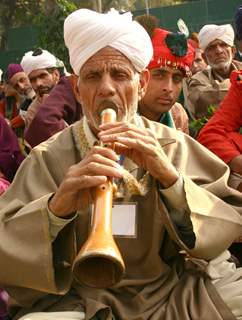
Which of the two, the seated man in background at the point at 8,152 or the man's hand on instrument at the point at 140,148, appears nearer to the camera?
the man's hand on instrument at the point at 140,148

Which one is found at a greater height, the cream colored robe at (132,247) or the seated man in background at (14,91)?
the cream colored robe at (132,247)

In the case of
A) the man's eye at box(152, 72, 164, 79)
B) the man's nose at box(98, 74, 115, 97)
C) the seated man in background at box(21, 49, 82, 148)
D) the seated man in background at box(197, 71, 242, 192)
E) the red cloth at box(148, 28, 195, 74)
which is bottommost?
the seated man in background at box(21, 49, 82, 148)

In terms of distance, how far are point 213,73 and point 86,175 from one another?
441 cm

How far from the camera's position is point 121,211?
10.2ft

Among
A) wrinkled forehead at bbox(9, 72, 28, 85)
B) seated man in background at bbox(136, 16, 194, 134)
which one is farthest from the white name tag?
wrinkled forehead at bbox(9, 72, 28, 85)

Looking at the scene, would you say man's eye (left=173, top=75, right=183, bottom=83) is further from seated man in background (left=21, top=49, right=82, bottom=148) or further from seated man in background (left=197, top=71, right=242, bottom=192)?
seated man in background (left=21, top=49, right=82, bottom=148)

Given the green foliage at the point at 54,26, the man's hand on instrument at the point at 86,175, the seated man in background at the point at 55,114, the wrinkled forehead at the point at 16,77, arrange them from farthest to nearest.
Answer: the green foliage at the point at 54,26
the wrinkled forehead at the point at 16,77
the seated man in background at the point at 55,114
the man's hand on instrument at the point at 86,175

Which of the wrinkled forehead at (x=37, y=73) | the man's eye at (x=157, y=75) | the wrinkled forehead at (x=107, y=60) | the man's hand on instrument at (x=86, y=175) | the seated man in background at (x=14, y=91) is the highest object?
the wrinkled forehead at (x=107, y=60)

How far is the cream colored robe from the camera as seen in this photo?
2881mm

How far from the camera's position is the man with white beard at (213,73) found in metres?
6.46

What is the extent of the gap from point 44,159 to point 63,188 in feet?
1.79

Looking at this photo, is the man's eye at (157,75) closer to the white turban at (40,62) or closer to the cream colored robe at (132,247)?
the cream colored robe at (132,247)

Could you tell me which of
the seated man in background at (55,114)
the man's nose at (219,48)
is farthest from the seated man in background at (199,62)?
the seated man in background at (55,114)

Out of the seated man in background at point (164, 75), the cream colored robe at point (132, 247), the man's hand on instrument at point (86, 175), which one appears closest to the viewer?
the man's hand on instrument at point (86, 175)
